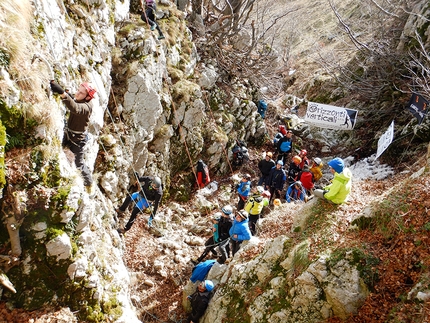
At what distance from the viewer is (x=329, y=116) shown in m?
12.3

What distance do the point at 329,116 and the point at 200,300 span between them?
8472 mm

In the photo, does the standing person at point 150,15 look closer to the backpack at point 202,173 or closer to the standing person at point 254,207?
the backpack at point 202,173

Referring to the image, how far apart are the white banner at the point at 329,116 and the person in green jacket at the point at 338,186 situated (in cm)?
464

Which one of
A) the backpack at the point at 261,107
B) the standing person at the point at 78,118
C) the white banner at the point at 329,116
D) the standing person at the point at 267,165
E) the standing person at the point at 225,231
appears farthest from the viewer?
the backpack at the point at 261,107

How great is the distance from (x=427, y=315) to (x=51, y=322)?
6075 mm

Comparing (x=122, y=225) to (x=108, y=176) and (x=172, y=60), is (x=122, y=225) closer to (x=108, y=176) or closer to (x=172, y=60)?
(x=108, y=176)

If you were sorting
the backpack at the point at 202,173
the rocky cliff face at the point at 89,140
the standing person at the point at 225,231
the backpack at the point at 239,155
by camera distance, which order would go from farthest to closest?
the backpack at the point at 239,155 → the backpack at the point at 202,173 → the standing person at the point at 225,231 → the rocky cliff face at the point at 89,140

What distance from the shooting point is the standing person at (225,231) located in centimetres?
872

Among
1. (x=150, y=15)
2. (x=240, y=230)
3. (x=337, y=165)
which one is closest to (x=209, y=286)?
(x=240, y=230)

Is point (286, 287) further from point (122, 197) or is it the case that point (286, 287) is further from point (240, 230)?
point (122, 197)

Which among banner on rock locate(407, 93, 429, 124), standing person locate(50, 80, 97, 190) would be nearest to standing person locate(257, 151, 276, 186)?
banner on rock locate(407, 93, 429, 124)

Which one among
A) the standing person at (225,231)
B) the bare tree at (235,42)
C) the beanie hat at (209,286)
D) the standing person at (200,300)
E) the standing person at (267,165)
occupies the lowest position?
the standing person at (200,300)

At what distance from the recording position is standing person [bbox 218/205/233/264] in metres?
8.72

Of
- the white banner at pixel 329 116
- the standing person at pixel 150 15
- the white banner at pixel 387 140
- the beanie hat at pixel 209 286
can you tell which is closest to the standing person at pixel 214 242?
the beanie hat at pixel 209 286
